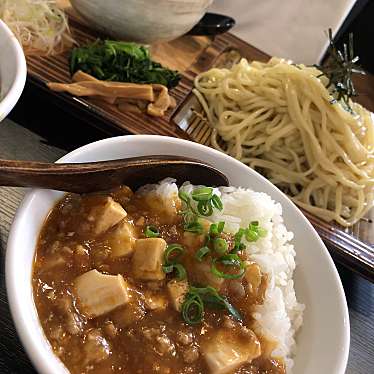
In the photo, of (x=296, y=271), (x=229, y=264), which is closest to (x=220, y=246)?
(x=229, y=264)

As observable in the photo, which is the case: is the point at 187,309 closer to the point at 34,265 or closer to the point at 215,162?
the point at 34,265

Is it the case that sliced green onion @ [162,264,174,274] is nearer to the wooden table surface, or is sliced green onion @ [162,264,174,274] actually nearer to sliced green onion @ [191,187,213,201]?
sliced green onion @ [191,187,213,201]

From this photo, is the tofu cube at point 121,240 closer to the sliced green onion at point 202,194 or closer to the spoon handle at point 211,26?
the sliced green onion at point 202,194

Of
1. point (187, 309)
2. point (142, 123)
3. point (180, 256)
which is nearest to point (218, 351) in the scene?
point (187, 309)

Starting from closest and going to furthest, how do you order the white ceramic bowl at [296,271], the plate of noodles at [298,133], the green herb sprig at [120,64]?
the white ceramic bowl at [296,271]
the green herb sprig at [120,64]
the plate of noodles at [298,133]

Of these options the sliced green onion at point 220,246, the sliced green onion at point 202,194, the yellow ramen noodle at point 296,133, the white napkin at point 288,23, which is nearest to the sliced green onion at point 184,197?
the sliced green onion at point 202,194

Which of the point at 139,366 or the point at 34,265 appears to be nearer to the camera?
the point at 139,366

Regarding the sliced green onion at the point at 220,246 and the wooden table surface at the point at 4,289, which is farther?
the wooden table surface at the point at 4,289

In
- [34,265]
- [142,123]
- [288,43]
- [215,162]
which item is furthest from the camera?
[288,43]
